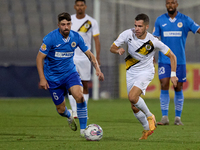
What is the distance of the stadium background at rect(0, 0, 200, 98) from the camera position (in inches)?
591

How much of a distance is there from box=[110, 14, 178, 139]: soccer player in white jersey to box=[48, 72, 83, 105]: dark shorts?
669 millimetres

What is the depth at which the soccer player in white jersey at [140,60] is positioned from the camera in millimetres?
5707

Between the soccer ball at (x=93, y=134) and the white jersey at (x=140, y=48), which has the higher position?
the white jersey at (x=140, y=48)

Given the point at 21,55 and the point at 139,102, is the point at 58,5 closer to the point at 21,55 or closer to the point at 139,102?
the point at 21,55

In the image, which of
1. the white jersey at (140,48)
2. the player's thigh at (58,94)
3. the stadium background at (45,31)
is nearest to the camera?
the white jersey at (140,48)

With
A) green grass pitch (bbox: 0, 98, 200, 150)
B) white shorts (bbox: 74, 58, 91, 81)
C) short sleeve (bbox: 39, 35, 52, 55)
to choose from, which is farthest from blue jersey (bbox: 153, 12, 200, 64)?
short sleeve (bbox: 39, 35, 52, 55)

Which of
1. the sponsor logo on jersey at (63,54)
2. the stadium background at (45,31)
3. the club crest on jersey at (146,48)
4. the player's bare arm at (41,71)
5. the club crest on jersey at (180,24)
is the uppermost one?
the club crest on jersey at (180,24)

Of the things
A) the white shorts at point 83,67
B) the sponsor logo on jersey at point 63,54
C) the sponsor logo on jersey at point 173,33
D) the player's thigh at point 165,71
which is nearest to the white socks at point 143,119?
the sponsor logo on jersey at point 63,54

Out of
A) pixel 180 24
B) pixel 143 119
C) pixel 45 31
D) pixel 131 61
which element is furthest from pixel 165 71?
pixel 45 31

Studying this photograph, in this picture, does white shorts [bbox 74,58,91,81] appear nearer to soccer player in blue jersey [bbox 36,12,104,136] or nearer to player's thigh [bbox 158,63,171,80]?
player's thigh [bbox 158,63,171,80]

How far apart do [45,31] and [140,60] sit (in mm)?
13811

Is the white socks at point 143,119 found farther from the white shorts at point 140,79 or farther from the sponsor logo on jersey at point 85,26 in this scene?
the sponsor logo on jersey at point 85,26

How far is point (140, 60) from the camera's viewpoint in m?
5.97

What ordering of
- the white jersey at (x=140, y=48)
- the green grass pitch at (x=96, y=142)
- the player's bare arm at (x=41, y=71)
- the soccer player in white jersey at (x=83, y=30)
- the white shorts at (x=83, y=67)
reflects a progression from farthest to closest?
the white shorts at (x=83, y=67) → the soccer player in white jersey at (x=83, y=30) → the white jersey at (x=140, y=48) → the player's bare arm at (x=41, y=71) → the green grass pitch at (x=96, y=142)
